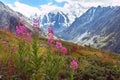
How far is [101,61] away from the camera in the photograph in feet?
88.1

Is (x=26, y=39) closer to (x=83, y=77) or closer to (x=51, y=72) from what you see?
(x=51, y=72)

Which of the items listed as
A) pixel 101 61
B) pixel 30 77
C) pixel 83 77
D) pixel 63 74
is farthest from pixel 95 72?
pixel 30 77

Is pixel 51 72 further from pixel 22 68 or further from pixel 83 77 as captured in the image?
pixel 83 77

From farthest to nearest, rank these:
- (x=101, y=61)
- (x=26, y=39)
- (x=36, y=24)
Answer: (x=101, y=61)
(x=26, y=39)
(x=36, y=24)

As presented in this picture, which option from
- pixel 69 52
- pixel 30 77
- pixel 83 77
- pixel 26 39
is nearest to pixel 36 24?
pixel 26 39

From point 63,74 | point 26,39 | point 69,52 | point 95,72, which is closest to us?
point 26,39

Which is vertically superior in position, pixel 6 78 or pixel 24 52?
pixel 24 52

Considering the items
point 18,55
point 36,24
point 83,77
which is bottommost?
point 83,77

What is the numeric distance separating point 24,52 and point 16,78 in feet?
4.51

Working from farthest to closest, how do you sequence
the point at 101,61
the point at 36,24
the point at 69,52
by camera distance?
the point at 69,52 < the point at 101,61 < the point at 36,24

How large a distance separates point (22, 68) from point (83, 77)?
698cm

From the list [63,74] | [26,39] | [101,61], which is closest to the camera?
Answer: [26,39]

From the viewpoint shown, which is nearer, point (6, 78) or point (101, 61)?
point (6, 78)

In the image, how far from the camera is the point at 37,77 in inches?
583
